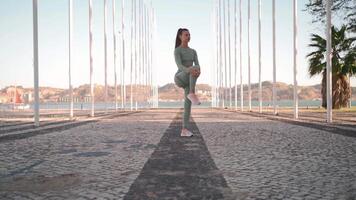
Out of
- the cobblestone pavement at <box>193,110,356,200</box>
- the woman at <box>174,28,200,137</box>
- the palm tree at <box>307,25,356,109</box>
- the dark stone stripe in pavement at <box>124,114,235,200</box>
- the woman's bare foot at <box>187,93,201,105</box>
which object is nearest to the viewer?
the dark stone stripe in pavement at <box>124,114,235,200</box>

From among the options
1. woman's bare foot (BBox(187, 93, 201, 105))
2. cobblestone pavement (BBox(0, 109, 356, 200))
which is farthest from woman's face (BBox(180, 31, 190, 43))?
cobblestone pavement (BBox(0, 109, 356, 200))

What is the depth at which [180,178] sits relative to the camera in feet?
15.0

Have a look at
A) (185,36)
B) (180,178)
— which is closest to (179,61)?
(185,36)

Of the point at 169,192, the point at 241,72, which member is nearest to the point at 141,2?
the point at 241,72

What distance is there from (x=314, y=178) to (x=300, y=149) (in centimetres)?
275

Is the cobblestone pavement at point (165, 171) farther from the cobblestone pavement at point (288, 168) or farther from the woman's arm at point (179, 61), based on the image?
the woman's arm at point (179, 61)

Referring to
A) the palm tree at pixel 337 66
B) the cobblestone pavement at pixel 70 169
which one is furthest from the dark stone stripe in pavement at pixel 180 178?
the palm tree at pixel 337 66

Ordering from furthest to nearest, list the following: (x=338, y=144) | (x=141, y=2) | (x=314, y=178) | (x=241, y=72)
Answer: (x=141, y=2) < (x=241, y=72) < (x=338, y=144) < (x=314, y=178)

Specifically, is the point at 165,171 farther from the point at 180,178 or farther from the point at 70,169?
the point at 70,169

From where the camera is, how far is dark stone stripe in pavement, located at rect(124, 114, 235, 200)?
383 centimetres

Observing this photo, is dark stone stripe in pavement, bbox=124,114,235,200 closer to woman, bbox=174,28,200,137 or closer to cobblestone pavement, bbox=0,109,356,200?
cobblestone pavement, bbox=0,109,356,200

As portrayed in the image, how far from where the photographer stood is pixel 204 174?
15.9 ft

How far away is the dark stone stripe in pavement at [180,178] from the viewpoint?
3.83m

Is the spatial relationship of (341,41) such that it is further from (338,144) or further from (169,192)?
(169,192)
